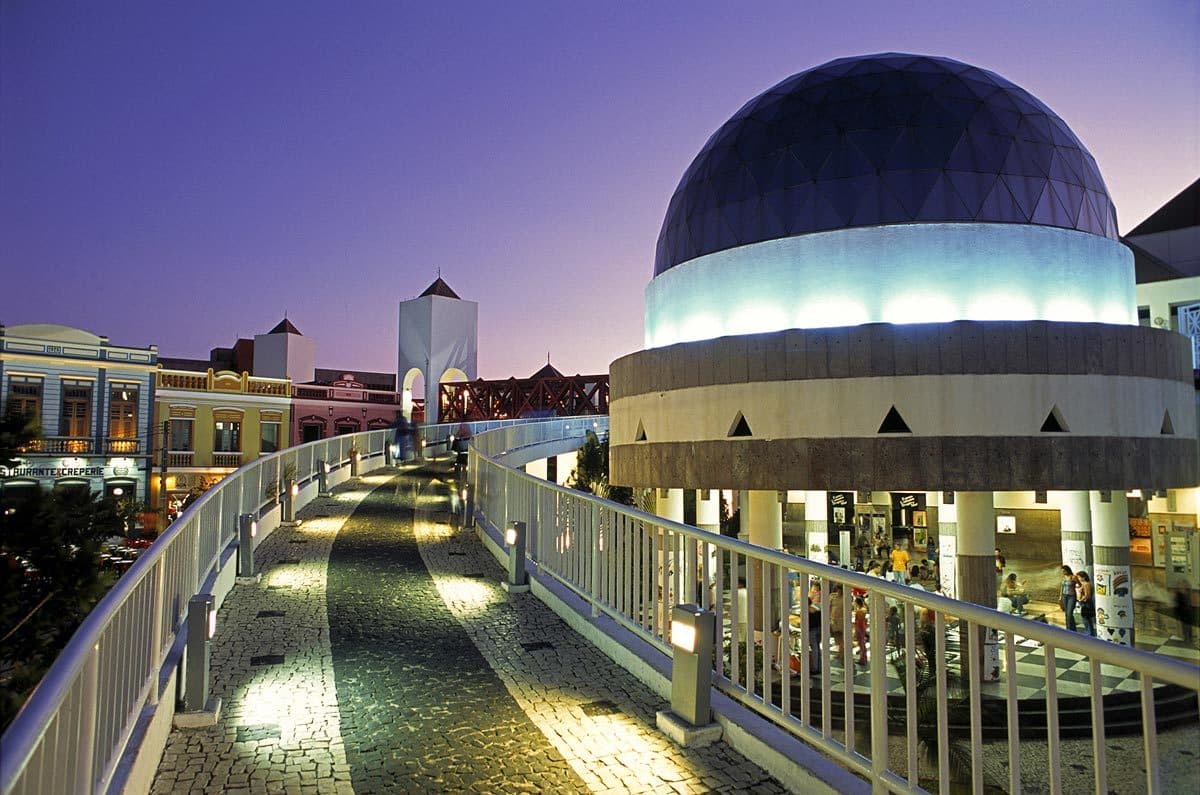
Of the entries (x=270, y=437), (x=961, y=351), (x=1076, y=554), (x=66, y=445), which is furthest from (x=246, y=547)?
(x=270, y=437)

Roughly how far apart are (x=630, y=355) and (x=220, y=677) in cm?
1509

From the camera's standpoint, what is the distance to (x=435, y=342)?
169ft

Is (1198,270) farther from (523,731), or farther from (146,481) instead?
(146,481)

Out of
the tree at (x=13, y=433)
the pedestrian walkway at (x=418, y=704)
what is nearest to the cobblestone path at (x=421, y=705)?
the pedestrian walkway at (x=418, y=704)

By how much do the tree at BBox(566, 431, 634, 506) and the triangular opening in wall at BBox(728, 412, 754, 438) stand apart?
41.0 feet

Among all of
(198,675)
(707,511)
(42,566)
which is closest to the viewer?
(198,675)

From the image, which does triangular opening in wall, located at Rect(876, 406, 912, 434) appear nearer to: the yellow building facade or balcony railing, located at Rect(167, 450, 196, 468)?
the yellow building facade

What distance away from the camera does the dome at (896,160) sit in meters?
17.3

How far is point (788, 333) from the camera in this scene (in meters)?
16.5

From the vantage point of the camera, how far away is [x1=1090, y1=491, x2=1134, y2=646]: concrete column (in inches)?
733

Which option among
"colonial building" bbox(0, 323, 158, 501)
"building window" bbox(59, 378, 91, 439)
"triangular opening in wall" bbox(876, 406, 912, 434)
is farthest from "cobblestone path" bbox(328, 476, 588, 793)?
"building window" bbox(59, 378, 91, 439)

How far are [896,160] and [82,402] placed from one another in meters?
38.3

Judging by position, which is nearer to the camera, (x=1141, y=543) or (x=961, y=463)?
(x=961, y=463)

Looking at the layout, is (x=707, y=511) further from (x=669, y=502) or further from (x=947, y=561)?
(x=947, y=561)
